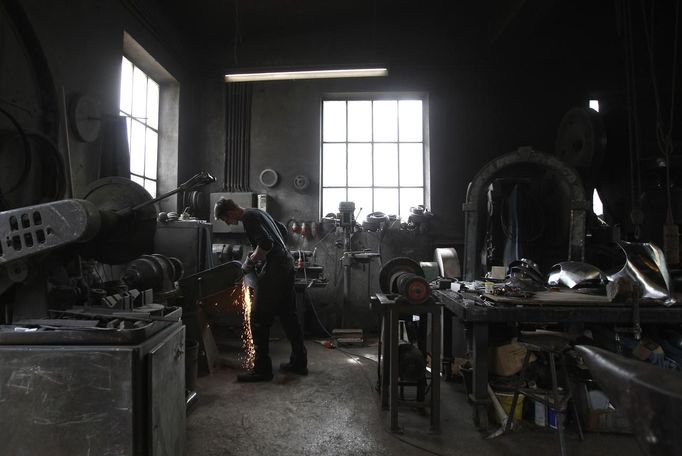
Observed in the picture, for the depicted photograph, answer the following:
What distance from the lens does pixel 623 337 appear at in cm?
270

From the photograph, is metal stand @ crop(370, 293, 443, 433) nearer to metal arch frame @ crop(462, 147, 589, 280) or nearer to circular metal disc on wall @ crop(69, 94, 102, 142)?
metal arch frame @ crop(462, 147, 589, 280)

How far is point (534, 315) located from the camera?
2.41 m

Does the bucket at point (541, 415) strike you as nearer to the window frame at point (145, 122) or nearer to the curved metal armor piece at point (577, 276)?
the curved metal armor piece at point (577, 276)

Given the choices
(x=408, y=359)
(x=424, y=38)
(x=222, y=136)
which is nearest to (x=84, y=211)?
(x=408, y=359)

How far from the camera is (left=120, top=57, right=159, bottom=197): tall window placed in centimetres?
414

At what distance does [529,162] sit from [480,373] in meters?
2.64

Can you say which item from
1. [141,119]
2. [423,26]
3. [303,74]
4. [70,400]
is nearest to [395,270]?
[303,74]

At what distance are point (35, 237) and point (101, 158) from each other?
7.16 ft

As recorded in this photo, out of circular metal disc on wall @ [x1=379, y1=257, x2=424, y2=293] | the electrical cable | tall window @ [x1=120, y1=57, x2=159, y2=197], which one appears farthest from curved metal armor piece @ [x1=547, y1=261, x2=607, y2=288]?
tall window @ [x1=120, y1=57, x2=159, y2=197]

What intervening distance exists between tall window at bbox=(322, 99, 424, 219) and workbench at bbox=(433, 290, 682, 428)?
3078 mm

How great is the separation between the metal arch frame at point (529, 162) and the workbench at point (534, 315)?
1.61m

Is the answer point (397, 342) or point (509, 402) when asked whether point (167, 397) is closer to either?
point (397, 342)

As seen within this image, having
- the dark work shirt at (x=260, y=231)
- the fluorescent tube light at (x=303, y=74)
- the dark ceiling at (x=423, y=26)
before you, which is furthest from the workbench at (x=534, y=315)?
the dark ceiling at (x=423, y=26)

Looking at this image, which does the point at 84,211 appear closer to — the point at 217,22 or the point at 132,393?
the point at 132,393
